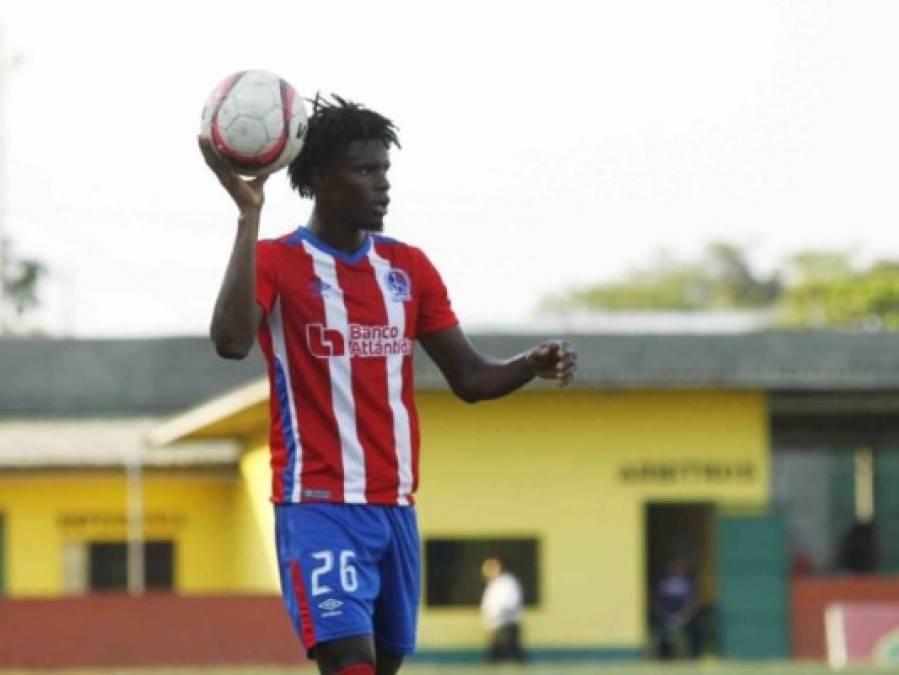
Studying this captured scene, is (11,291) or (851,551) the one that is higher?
(11,291)

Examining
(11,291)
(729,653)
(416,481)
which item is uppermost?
(11,291)

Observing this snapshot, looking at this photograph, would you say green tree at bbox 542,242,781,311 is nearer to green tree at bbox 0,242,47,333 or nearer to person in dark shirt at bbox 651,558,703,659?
green tree at bbox 0,242,47,333

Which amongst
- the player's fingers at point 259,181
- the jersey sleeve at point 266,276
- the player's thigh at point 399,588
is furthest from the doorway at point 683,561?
the player's fingers at point 259,181

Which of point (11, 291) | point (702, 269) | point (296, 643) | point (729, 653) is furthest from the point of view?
point (702, 269)

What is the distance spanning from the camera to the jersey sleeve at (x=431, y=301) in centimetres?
929

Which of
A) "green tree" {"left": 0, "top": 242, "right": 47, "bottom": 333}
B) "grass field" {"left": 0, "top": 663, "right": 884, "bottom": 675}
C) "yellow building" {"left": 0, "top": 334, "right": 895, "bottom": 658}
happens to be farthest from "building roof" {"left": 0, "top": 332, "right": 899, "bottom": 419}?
"green tree" {"left": 0, "top": 242, "right": 47, "bottom": 333}

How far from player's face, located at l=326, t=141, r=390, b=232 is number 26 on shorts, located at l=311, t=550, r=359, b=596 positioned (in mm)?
1054

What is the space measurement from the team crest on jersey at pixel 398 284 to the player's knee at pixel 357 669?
3.96ft

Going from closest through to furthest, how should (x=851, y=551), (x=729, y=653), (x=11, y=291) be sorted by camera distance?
(x=729, y=653), (x=851, y=551), (x=11, y=291)

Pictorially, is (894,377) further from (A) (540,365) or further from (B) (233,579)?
(A) (540,365)

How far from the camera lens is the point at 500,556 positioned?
38.9 m

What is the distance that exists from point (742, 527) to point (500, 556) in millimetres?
3374

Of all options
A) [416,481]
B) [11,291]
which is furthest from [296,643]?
[11,291]

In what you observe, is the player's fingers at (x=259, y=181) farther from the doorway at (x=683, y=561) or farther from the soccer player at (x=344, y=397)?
the doorway at (x=683, y=561)
